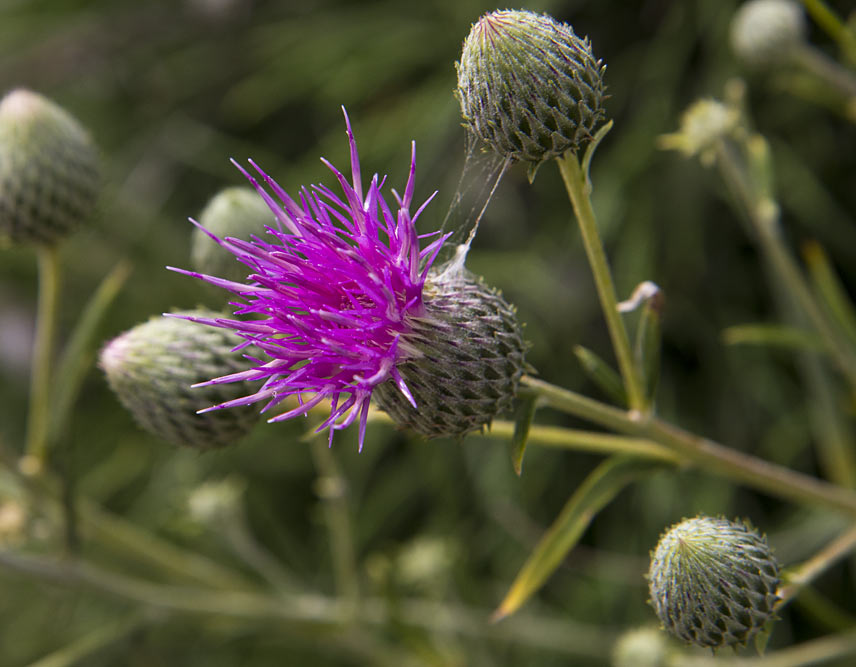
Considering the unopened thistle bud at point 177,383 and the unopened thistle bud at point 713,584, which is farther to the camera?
the unopened thistle bud at point 177,383

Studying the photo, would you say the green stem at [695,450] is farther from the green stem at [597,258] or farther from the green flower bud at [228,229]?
the green flower bud at [228,229]

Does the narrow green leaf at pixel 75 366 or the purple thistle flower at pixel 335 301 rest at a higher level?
the purple thistle flower at pixel 335 301

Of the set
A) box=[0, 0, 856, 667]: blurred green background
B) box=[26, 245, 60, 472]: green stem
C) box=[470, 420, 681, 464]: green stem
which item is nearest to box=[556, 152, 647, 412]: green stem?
box=[470, 420, 681, 464]: green stem

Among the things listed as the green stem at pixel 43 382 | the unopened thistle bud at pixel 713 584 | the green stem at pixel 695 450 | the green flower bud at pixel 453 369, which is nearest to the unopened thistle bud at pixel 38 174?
the green stem at pixel 43 382

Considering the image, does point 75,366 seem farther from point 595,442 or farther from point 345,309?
point 595,442

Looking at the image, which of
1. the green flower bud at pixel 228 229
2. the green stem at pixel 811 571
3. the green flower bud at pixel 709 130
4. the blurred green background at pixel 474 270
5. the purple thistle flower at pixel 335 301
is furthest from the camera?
the blurred green background at pixel 474 270

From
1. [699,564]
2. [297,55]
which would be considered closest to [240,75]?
[297,55]
